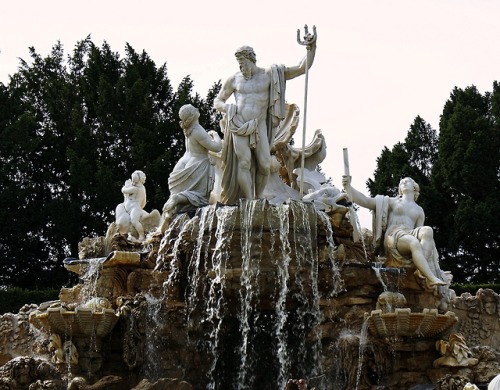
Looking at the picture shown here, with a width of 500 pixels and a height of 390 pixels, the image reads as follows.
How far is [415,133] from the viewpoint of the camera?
33.2m

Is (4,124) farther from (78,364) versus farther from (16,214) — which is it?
(78,364)

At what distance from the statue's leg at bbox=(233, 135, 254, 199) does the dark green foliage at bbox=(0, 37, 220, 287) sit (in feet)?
38.4

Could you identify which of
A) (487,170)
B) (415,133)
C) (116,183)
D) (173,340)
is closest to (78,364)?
(173,340)

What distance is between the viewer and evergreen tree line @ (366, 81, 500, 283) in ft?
95.7

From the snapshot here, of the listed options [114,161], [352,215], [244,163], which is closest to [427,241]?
[352,215]

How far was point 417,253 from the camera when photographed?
608 inches

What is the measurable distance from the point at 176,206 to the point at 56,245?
14.3 metres

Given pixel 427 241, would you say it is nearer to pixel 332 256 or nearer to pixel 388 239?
pixel 388 239

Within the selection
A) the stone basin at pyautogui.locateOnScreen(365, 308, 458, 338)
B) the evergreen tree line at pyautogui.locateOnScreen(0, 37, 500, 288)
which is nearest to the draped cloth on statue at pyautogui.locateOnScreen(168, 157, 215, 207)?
the stone basin at pyautogui.locateOnScreen(365, 308, 458, 338)

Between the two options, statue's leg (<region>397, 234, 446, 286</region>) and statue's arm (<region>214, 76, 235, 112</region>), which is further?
statue's arm (<region>214, 76, 235, 112</region>)

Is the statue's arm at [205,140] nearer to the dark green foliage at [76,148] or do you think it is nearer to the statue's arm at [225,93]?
the statue's arm at [225,93]

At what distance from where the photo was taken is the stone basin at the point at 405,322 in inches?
535

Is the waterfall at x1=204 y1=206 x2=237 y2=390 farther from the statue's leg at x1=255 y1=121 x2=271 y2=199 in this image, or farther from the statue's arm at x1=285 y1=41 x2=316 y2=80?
the statue's arm at x1=285 y1=41 x2=316 y2=80

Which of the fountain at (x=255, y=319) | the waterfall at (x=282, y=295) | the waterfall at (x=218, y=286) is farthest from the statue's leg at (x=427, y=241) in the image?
the waterfall at (x=218, y=286)
